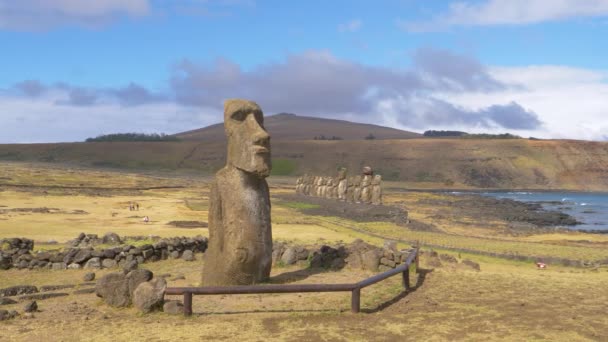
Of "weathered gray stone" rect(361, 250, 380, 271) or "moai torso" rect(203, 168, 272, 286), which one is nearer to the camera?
"moai torso" rect(203, 168, 272, 286)

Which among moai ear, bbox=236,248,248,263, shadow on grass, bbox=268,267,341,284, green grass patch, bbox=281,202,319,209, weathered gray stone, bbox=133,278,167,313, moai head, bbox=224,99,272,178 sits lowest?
green grass patch, bbox=281,202,319,209

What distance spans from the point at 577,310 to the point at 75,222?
28.0m

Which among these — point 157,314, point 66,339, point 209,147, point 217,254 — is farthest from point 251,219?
point 209,147

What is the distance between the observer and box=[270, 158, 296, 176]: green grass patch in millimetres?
144750

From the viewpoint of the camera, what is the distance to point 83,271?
17.5 metres

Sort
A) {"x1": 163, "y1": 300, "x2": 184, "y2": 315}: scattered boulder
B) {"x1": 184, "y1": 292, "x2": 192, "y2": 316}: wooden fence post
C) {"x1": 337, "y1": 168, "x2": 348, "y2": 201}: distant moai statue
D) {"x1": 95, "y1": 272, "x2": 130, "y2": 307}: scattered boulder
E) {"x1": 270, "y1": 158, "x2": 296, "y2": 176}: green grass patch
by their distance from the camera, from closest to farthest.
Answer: {"x1": 184, "y1": 292, "x2": 192, "y2": 316}: wooden fence post, {"x1": 163, "y1": 300, "x2": 184, "y2": 315}: scattered boulder, {"x1": 95, "y1": 272, "x2": 130, "y2": 307}: scattered boulder, {"x1": 337, "y1": 168, "x2": 348, "y2": 201}: distant moai statue, {"x1": 270, "y1": 158, "x2": 296, "y2": 176}: green grass patch

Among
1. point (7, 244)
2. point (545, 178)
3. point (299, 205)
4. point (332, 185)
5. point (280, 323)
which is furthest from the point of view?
point (545, 178)

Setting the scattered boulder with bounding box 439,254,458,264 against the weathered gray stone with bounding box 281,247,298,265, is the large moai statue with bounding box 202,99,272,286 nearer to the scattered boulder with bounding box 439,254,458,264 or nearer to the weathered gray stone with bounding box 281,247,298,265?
the weathered gray stone with bounding box 281,247,298,265

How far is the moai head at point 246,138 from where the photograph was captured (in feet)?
46.0

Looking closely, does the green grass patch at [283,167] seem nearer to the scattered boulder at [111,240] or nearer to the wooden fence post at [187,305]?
the scattered boulder at [111,240]

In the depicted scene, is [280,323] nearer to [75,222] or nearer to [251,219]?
[251,219]

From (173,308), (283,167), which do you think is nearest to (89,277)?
(173,308)

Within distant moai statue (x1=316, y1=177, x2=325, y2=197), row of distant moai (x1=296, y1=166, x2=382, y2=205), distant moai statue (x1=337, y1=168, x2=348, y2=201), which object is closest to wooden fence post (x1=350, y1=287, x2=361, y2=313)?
row of distant moai (x1=296, y1=166, x2=382, y2=205)

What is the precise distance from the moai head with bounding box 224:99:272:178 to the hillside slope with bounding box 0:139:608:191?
379 feet
